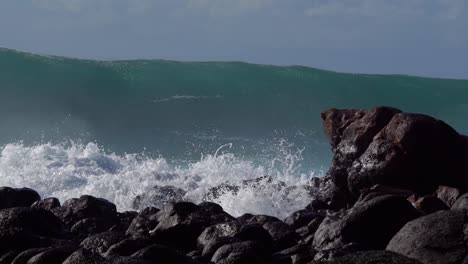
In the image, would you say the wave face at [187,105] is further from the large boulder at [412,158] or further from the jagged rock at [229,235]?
the jagged rock at [229,235]

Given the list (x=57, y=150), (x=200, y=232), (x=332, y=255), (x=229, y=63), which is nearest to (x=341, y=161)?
(x=200, y=232)

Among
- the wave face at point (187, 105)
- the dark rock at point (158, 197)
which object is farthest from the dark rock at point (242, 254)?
the wave face at point (187, 105)

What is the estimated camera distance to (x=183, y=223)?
734 centimetres

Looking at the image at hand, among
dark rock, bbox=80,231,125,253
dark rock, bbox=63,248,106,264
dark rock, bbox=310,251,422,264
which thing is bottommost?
dark rock, bbox=80,231,125,253

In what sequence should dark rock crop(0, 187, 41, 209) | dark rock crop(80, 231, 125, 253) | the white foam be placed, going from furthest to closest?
the white foam → dark rock crop(0, 187, 41, 209) → dark rock crop(80, 231, 125, 253)

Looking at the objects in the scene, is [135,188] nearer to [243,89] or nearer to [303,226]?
[303,226]

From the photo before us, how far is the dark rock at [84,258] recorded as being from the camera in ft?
16.9

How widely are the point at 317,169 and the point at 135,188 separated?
7.29 meters

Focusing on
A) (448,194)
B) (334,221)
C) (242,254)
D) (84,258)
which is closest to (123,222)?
(334,221)

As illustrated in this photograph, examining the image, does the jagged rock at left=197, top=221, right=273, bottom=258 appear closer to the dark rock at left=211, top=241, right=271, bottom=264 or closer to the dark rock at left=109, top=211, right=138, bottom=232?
the dark rock at left=211, top=241, right=271, bottom=264

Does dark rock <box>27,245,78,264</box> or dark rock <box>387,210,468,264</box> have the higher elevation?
dark rock <box>387,210,468,264</box>

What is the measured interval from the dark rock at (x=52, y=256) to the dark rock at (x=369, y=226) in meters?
1.92

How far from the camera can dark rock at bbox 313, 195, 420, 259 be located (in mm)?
6312

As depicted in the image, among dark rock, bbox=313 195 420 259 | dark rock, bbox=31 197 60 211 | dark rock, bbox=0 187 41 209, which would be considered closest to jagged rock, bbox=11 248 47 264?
dark rock, bbox=313 195 420 259
